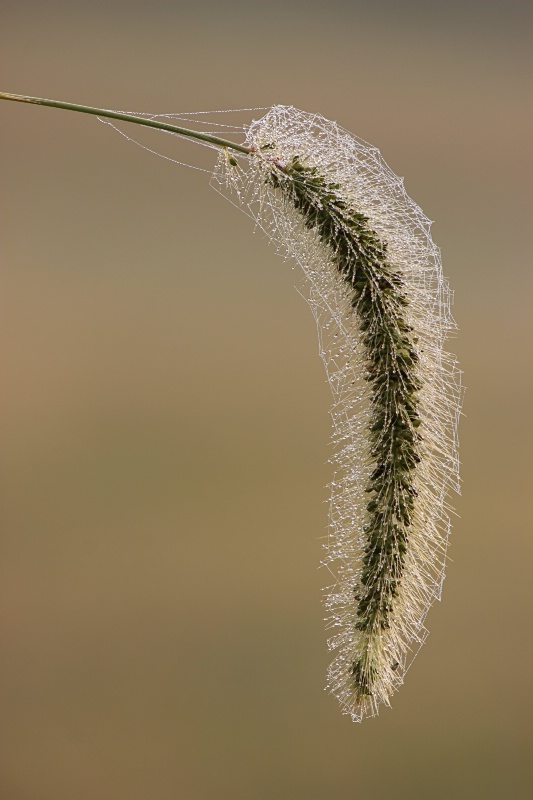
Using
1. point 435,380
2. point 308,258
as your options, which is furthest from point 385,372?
point 308,258

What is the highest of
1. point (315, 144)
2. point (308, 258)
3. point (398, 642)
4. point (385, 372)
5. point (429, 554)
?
point (315, 144)

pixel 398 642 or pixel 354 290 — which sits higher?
pixel 354 290

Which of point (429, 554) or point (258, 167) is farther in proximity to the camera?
point (429, 554)

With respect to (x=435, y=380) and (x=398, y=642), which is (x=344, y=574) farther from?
(x=435, y=380)

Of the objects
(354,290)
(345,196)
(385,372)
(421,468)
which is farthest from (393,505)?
(345,196)

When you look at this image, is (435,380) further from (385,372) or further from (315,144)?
(315,144)
